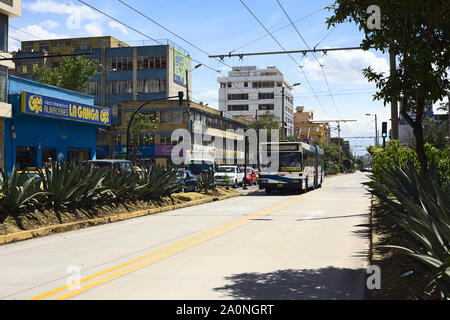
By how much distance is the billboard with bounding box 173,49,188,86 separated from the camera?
72.7 metres

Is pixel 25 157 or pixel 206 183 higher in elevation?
pixel 25 157

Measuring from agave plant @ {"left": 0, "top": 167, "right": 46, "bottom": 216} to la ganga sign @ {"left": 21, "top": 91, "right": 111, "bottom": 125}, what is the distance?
21.0 metres

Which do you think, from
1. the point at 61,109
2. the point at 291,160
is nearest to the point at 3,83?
the point at 61,109

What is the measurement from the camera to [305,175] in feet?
97.4

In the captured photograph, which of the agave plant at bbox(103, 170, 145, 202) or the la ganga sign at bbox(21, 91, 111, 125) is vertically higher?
the la ganga sign at bbox(21, 91, 111, 125)

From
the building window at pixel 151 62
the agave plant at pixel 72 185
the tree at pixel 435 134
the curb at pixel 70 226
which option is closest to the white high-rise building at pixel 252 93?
the building window at pixel 151 62

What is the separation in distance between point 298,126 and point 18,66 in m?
103

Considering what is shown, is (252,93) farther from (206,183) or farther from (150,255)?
(150,255)

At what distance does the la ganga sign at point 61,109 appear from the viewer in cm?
3145

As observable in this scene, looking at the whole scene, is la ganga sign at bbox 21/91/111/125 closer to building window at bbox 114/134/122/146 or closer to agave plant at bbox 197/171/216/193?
agave plant at bbox 197/171/216/193

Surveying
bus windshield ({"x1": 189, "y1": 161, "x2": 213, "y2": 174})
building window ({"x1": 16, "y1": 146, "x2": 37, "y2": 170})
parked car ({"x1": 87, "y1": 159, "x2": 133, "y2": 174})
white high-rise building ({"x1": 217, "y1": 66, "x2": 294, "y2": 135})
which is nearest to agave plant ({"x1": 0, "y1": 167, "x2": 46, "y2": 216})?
parked car ({"x1": 87, "y1": 159, "x2": 133, "y2": 174})

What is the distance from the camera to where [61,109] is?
115 feet

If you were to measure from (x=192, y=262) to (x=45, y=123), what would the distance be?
99.4ft
